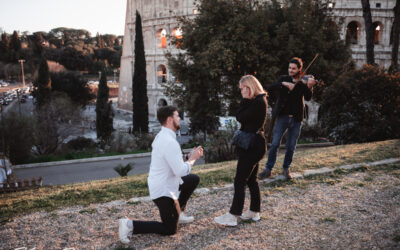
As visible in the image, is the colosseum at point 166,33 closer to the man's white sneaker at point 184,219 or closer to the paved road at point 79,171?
the paved road at point 79,171

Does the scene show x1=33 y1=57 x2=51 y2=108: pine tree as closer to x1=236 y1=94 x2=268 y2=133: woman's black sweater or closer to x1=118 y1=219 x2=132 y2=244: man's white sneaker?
x1=118 y1=219 x2=132 y2=244: man's white sneaker

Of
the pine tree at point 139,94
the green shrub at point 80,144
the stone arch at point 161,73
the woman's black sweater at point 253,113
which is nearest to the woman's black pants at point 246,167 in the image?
the woman's black sweater at point 253,113

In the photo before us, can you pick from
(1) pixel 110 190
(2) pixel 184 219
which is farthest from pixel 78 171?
(2) pixel 184 219

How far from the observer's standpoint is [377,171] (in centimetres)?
607

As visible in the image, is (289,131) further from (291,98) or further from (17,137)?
(17,137)

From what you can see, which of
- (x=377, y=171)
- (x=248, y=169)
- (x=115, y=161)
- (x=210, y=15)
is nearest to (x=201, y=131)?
(x=115, y=161)

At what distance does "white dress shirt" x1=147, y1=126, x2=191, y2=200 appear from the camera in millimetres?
3436

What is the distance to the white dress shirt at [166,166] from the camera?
3436 millimetres

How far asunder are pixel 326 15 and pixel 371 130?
8405 millimetres

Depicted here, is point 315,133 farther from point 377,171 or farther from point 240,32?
point 377,171

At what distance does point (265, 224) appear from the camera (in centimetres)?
407

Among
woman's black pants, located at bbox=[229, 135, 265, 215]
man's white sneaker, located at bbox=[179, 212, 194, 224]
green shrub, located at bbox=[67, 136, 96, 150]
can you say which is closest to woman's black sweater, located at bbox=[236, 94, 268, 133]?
woman's black pants, located at bbox=[229, 135, 265, 215]

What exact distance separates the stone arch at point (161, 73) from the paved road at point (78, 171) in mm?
24139

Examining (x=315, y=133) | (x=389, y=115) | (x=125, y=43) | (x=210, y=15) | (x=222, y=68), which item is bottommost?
(x=315, y=133)
